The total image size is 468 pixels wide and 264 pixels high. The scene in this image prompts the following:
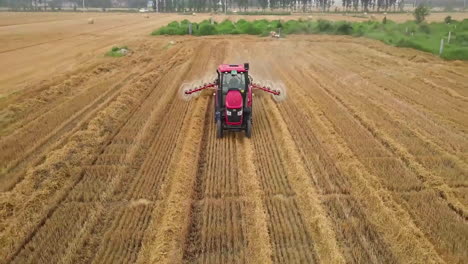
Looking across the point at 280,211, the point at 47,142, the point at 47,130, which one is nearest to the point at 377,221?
the point at 280,211

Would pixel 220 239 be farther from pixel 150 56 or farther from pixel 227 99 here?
pixel 150 56

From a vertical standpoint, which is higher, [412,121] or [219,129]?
[219,129]

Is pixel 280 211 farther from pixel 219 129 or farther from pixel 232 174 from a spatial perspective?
pixel 219 129

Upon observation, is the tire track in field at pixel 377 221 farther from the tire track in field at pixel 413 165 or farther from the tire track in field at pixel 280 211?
the tire track in field at pixel 413 165

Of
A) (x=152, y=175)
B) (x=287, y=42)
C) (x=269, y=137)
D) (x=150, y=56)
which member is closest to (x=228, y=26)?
(x=287, y=42)

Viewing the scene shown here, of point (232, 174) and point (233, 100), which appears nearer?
point (232, 174)

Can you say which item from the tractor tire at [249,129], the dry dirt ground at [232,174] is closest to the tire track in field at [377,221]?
the dry dirt ground at [232,174]
